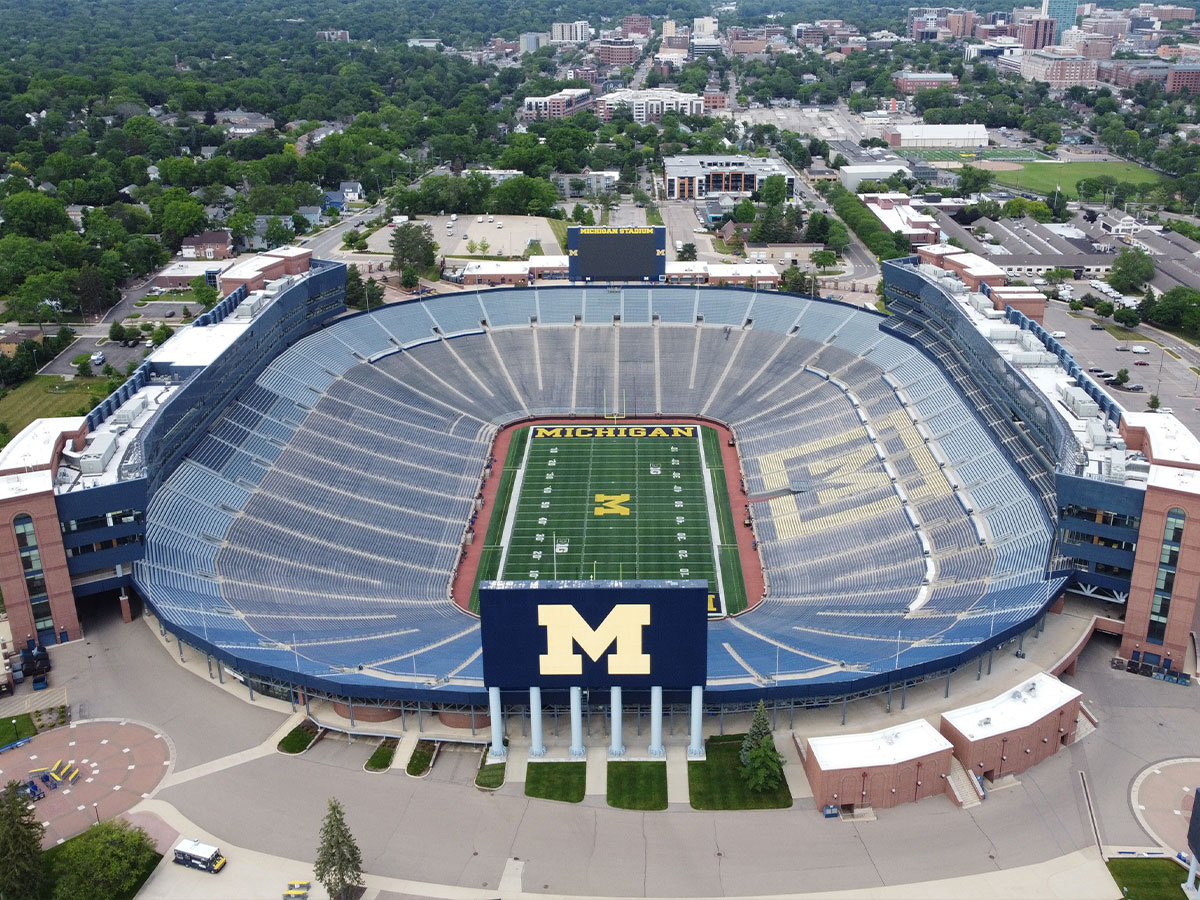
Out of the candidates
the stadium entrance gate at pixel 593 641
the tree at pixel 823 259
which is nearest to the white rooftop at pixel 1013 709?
the stadium entrance gate at pixel 593 641

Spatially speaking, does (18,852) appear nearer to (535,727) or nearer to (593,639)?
(535,727)

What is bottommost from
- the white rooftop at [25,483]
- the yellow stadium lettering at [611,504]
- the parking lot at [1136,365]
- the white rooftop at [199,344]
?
the parking lot at [1136,365]

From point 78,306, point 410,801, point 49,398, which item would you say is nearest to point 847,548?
point 410,801

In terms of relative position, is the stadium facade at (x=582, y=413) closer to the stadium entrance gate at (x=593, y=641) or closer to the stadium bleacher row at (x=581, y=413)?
the stadium bleacher row at (x=581, y=413)

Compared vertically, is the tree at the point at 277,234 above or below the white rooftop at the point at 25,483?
below

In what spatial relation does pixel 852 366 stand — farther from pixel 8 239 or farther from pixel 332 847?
pixel 8 239

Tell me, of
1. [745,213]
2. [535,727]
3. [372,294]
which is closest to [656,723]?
[535,727]
